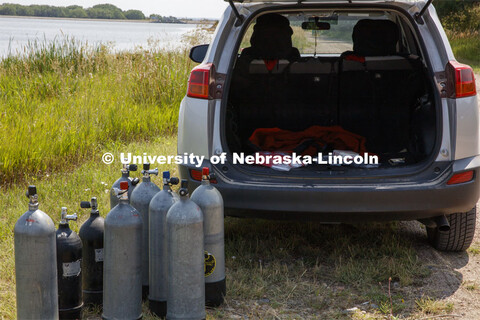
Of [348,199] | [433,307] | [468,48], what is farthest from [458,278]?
[468,48]

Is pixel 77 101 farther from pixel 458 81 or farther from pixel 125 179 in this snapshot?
pixel 458 81

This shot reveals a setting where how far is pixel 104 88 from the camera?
916cm

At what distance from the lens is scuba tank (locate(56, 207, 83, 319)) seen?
133 inches

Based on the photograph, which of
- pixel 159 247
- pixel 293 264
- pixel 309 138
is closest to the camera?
pixel 159 247

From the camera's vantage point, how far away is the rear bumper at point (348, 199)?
378cm

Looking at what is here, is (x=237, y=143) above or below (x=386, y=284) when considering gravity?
above

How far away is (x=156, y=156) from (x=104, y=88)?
2.69 metres

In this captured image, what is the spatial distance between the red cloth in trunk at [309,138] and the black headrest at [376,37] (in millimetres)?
659

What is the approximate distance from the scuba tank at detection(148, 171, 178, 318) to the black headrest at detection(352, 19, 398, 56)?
235 cm

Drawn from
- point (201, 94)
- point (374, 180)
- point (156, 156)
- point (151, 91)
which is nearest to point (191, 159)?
point (201, 94)

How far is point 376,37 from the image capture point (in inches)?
203

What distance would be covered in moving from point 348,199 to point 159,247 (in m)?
1.10

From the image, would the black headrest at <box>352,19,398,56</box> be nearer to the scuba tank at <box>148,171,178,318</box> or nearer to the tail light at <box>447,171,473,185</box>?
the tail light at <box>447,171,473,185</box>

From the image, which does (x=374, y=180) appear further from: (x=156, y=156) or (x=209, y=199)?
(x=156, y=156)
